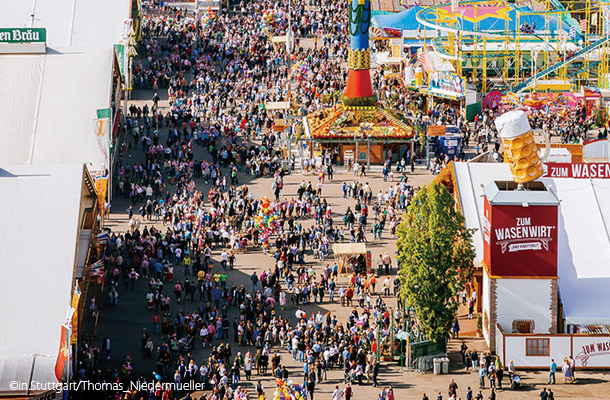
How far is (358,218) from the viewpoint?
230 ft

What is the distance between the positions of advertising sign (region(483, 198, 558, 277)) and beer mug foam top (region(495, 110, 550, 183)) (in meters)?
1.64

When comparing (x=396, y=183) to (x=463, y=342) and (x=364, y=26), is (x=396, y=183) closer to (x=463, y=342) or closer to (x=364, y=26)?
(x=364, y=26)

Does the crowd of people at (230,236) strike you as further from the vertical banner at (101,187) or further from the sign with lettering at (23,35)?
the sign with lettering at (23,35)

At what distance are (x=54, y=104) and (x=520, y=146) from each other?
26.2m

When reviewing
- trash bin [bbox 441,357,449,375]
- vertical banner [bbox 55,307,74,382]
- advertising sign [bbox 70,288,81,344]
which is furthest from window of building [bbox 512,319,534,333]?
vertical banner [bbox 55,307,74,382]

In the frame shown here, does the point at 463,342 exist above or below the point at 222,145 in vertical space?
below

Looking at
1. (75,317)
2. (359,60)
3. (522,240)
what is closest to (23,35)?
(359,60)

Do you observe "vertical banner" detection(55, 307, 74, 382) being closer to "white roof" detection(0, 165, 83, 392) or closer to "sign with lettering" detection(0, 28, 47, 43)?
"white roof" detection(0, 165, 83, 392)

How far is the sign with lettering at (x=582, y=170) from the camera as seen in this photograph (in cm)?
6125

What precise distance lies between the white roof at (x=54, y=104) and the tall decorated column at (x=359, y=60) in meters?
14.3

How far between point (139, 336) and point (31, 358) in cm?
842

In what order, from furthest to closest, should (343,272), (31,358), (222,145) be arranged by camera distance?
(222,145) < (343,272) < (31,358)

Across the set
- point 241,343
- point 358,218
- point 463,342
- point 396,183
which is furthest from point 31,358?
point 396,183

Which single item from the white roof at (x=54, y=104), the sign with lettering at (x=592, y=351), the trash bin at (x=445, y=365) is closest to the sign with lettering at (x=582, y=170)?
the sign with lettering at (x=592, y=351)
